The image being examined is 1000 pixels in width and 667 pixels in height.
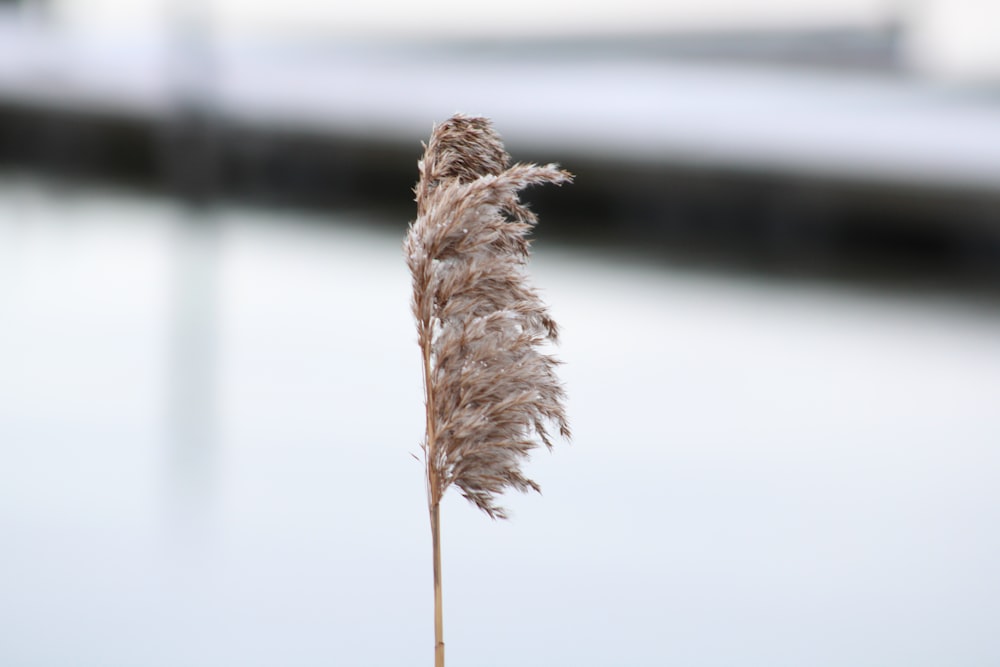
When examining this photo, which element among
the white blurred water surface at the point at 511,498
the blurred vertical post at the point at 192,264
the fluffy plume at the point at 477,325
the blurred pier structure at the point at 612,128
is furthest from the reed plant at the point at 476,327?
the blurred pier structure at the point at 612,128

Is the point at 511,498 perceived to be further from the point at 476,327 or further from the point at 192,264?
the point at 192,264

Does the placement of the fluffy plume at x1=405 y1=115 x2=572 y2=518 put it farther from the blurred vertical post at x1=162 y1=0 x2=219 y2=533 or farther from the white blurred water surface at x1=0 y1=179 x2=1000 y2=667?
the blurred vertical post at x1=162 y1=0 x2=219 y2=533

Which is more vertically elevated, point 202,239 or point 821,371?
point 202,239

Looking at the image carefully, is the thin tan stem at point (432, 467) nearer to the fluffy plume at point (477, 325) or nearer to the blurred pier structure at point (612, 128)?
the fluffy plume at point (477, 325)

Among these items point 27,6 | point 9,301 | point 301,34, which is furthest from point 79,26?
point 9,301

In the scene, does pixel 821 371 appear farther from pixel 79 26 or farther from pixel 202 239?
pixel 79 26

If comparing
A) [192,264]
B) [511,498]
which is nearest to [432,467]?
[511,498]
